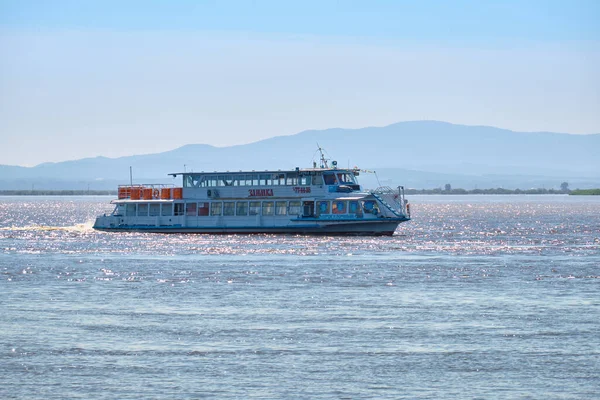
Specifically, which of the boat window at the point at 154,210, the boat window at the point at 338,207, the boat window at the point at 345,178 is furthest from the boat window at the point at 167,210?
the boat window at the point at 338,207

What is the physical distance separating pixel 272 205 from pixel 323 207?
4284mm

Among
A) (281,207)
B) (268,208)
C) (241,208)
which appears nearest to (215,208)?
(241,208)

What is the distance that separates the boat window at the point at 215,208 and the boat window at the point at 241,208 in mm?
1446

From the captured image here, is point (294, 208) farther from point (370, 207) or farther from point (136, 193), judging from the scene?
point (136, 193)

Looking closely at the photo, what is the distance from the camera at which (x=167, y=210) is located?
3460 inches

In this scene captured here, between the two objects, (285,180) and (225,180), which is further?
(225,180)

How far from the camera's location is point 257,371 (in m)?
27.2

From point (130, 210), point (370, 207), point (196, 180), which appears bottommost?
point (130, 210)

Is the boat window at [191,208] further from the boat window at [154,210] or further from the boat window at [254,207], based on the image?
the boat window at [254,207]

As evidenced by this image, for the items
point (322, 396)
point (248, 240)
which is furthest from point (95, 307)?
point (248, 240)

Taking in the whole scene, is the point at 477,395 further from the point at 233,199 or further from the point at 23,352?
the point at 233,199

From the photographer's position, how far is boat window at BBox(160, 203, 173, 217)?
287ft

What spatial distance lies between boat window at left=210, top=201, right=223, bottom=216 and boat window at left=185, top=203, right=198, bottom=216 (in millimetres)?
1459

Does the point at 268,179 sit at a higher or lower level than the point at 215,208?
higher
